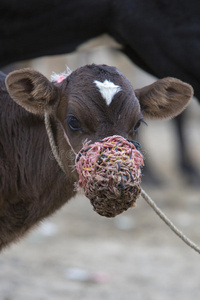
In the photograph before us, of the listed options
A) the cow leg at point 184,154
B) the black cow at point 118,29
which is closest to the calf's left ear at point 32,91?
the black cow at point 118,29

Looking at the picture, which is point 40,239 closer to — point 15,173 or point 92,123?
point 15,173

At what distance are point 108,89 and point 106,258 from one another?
341cm

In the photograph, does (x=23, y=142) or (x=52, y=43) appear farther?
(x=52, y=43)

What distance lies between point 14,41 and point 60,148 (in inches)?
65.8

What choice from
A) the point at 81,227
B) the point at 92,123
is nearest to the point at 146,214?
the point at 81,227

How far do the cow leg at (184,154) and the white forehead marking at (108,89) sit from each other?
631cm

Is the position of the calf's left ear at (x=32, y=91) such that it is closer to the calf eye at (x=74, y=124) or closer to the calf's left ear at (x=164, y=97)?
the calf eye at (x=74, y=124)

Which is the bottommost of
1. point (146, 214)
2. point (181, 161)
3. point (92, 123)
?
point (181, 161)

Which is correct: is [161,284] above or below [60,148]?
below

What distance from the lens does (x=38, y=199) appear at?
3.64 metres

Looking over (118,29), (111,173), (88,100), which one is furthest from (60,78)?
(118,29)

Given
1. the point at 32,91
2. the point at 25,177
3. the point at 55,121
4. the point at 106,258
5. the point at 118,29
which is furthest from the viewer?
the point at 106,258

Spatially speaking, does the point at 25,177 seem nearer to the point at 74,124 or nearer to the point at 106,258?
the point at 74,124

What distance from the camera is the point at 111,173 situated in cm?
287
